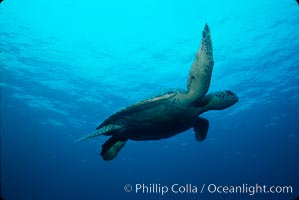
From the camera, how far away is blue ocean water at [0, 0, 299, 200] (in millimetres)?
12844

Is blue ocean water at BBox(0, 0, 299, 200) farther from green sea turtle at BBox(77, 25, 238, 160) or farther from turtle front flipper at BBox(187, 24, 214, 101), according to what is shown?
turtle front flipper at BBox(187, 24, 214, 101)

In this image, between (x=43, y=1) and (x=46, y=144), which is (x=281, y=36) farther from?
(x=46, y=144)

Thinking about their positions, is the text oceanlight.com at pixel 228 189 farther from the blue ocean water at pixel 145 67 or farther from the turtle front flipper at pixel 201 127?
the turtle front flipper at pixel 201 127

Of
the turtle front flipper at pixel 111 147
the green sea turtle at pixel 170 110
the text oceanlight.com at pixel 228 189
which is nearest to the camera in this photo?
the green sea turtle at pixel 170 110

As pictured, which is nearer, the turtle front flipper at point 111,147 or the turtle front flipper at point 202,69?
the turtle front flipper at point 202,69

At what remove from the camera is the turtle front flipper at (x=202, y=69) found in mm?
4070

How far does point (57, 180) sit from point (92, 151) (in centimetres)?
2681

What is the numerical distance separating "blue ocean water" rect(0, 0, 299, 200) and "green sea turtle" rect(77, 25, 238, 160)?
61 centimetres

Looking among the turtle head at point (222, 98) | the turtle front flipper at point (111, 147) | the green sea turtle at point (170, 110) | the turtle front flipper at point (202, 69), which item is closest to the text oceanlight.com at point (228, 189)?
the turtle front flipper at point (111, 147)

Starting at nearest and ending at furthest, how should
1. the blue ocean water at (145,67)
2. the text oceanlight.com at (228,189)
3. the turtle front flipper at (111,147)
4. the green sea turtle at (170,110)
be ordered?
the green sea turtle at (170,110) < the turtle front flipper at (111,147) < the blue ocean water at (145,67) < the text oceanlight.com at (228,189)

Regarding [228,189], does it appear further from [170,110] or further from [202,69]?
[202,69]

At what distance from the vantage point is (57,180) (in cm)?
5747

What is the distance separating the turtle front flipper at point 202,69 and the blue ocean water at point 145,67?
0.80m

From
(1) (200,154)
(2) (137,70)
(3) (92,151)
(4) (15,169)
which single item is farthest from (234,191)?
(4) (15,169)
